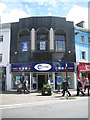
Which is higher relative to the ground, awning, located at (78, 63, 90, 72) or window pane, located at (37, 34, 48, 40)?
window pane, located at (37, 34, 48, 40)

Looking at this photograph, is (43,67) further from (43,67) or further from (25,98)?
(25,98)

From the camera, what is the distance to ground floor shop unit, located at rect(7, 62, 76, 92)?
19359mm

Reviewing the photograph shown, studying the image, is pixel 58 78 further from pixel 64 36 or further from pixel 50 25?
pixel 50 25

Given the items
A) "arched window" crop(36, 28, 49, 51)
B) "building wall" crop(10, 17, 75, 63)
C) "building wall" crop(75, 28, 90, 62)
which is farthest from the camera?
"building wall" crop(75, 28, 90, 62)

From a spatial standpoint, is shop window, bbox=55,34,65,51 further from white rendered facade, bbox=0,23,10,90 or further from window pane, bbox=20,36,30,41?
white rendered facade, bbox=0,23,10,90

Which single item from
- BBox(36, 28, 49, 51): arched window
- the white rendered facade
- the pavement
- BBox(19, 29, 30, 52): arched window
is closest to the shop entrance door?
BBox(36, 28, 49, 51): arched window

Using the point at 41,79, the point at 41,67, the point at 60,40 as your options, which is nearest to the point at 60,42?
the point at 60,40

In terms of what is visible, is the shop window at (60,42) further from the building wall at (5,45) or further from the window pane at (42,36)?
the building wall at (5,45)

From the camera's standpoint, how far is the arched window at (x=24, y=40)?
20220 millimetres

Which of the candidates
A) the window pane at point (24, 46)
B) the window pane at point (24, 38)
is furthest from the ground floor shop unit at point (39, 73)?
the window pane at point (24, 38)

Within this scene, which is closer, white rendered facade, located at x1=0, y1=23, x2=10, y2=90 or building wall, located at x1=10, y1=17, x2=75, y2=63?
building wall, located at x1=10, y1=17, x2=75, y2=63

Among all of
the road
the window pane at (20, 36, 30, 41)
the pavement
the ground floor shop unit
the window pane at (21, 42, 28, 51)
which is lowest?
the pavement

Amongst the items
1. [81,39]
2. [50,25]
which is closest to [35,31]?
[50,25]

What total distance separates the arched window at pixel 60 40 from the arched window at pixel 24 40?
355 cm
